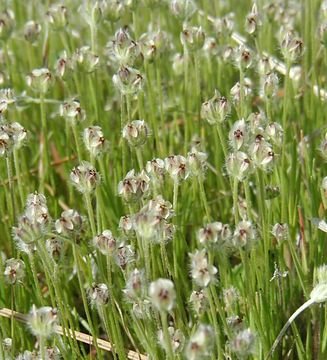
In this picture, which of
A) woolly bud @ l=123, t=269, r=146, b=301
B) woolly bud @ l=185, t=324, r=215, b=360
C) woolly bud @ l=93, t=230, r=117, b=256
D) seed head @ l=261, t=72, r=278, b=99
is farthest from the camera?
seed head @ l=261, t=72, r=278, b=99

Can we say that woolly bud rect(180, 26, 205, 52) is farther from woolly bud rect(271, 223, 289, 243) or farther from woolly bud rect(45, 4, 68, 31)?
woolly bud rect(271, 223, 289, 243)

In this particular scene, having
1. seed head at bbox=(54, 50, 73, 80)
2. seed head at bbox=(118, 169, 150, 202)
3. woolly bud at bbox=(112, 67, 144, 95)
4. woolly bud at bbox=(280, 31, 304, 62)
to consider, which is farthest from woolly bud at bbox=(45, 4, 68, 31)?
seed head at bbox=(118, 169, 150, 202)

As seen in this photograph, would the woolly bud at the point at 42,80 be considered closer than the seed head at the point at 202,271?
No

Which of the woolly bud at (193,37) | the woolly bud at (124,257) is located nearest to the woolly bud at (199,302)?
the woolly bud at (124,257)

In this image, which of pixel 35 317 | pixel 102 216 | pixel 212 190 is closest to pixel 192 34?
pixel 212 190

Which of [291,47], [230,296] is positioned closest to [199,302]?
[230,296]

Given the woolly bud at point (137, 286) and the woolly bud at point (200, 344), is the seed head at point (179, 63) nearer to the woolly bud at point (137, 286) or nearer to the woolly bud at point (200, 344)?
the woolly bud at point (137, 286)

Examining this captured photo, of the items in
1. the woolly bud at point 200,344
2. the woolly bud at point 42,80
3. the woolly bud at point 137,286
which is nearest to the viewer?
the woolly bud at point 200,344

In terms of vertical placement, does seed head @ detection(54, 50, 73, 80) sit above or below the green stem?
above

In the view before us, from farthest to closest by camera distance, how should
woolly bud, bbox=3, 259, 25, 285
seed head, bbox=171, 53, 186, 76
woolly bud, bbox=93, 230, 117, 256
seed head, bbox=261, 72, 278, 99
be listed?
seed head, bbox=171, 53, 186, 76
seed head, bbox=261, 72, 278, 99
woolly bud, bbox=3, 259, 25, 285
woolly bud, bbox=93, 230, 117, 256
